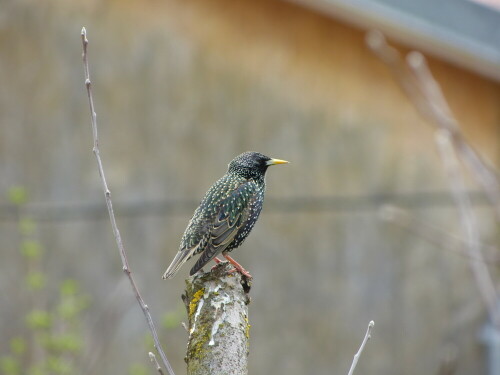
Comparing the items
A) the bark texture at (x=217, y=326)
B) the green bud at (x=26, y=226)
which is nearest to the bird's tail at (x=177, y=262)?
the bark texture at (x=217, y=326)

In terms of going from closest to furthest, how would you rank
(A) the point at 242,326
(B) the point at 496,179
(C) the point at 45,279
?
1. (A) the point at 242,326
2. (B) the point at 496,179
3. (C) the point at 45,279

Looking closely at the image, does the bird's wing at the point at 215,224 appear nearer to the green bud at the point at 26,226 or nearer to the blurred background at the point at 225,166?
the green bud at the point at 26,226

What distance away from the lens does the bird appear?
3902 millimetres

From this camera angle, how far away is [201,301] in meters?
2.98

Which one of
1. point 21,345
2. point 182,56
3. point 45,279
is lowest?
point 21,345

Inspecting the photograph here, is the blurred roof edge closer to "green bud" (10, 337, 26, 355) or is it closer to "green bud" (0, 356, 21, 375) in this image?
"green bud" (10, 337, 26, 355)

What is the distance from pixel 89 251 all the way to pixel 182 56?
5.73ft

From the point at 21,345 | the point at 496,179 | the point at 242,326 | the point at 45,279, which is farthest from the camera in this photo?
the point at 45,279

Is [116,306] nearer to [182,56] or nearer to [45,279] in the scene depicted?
[45,279]

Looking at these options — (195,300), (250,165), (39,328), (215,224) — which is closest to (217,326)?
(195,300)

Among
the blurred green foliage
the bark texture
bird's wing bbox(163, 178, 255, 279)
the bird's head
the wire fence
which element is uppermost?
the wire fence

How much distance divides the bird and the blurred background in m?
3.10

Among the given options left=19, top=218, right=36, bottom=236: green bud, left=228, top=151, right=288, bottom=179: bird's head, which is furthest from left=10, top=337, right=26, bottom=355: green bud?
left=228, top=151, right=288, bottom=179: bird's head

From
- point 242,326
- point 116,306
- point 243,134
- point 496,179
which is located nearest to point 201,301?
point 242,326
